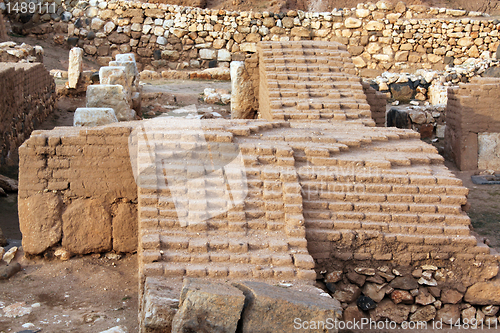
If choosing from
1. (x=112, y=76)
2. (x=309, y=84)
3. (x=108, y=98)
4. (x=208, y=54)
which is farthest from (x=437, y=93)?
(x=108, y=98)

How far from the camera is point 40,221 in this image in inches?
191

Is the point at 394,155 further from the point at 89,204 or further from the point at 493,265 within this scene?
the point at 89,204

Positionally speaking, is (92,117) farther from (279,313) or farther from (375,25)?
(375,25)

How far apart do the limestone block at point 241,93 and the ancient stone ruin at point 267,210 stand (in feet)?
11.9

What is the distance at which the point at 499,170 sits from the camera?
8977 mm

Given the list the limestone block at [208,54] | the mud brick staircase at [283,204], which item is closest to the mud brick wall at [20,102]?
the mud brick staircase at [283,204]

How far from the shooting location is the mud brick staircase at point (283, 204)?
399 cm

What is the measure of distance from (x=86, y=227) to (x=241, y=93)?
462 centimetres

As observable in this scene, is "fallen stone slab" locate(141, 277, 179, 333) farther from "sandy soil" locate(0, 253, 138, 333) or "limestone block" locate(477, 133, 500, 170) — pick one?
"limestone block" locate(477, 133, 500, 170)

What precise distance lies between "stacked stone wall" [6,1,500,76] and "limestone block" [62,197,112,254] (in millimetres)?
11128

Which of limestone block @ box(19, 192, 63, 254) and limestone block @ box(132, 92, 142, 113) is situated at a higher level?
limestone block @ box(132, 92, 142, 113)

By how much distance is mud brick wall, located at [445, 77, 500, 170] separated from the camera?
29.0 feet

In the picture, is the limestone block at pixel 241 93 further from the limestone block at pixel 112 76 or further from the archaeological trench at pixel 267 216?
the archaeological trench at pixel 267 216

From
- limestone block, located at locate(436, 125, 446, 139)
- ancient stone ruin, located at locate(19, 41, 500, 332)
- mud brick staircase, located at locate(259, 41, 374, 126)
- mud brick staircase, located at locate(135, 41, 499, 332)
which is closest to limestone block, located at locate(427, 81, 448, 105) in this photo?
limestone block, located at locate(436, 125, 446, 139)
